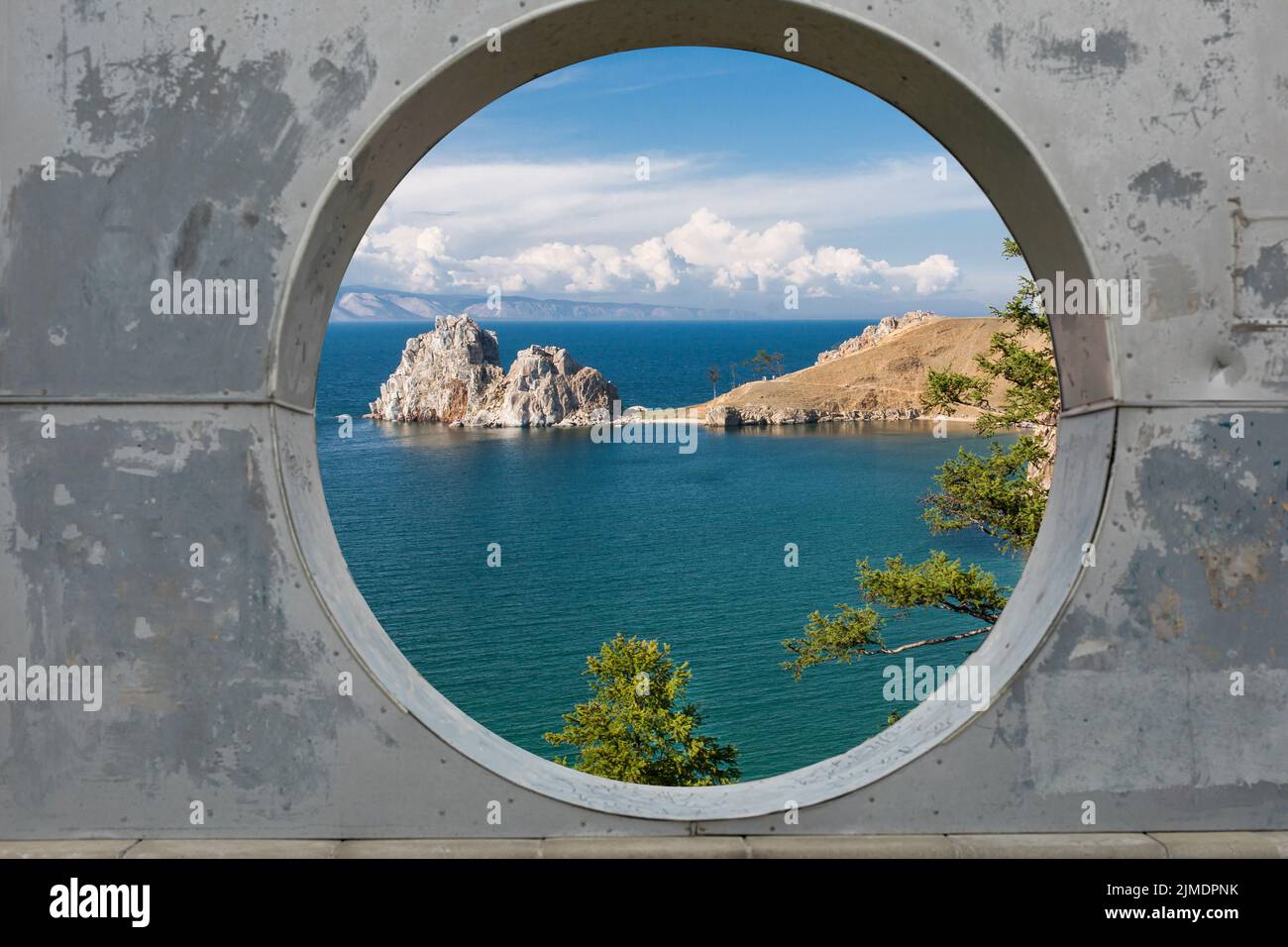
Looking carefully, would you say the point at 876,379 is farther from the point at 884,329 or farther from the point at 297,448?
the point at 297,448

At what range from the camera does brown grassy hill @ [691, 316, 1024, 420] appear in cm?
7125

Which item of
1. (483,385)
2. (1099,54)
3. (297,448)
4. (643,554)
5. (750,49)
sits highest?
(483,385)

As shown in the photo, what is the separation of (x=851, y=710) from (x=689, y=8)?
26.2 metres

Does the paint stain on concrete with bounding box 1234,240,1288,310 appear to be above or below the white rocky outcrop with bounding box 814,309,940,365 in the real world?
below

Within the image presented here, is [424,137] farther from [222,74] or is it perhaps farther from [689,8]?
[689,8]

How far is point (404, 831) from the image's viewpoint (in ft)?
13.1

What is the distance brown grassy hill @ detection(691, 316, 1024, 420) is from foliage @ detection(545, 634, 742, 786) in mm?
54085

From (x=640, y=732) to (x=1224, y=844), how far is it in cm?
1449

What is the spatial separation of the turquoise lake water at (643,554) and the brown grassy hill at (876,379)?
2.18m

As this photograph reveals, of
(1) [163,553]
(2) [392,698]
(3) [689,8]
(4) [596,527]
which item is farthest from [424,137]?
(4) [596,527]

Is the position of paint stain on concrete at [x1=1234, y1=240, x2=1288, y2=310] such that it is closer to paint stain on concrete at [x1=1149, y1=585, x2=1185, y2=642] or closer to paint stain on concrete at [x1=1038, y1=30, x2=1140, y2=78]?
paint stain on concrete at [x1=1038, y1=30, x2=1140, y2=78]

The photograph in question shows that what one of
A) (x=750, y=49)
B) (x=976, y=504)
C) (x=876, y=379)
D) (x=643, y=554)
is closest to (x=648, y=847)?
(x=750, y=49)

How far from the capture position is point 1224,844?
12.9 ft

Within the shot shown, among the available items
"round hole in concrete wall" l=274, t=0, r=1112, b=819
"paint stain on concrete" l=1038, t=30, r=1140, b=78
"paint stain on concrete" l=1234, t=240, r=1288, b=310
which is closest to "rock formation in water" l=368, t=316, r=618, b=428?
"round hole in concrete wall" l=274, t=0, r=1112, b=819
